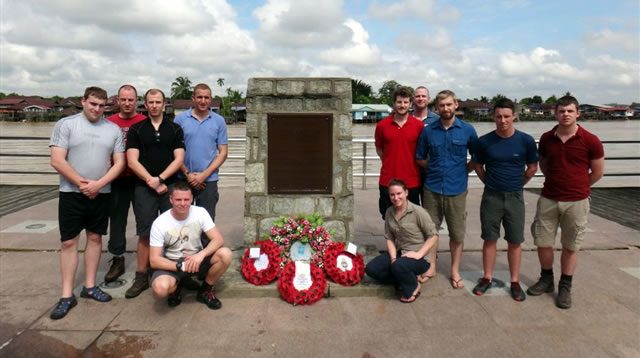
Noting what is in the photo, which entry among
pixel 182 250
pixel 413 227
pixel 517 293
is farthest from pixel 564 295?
pixel 182 250

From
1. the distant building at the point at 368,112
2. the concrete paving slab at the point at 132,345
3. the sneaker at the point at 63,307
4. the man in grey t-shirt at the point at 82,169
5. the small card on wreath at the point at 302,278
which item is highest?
the distant building at the point at 368,112

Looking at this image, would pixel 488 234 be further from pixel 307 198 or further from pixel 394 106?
pixel 307 198

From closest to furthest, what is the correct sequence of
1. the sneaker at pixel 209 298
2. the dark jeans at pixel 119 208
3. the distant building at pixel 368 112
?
the sneaker at pixel 209 298, the dark jeans at pixel 119 208, the distant building at pixel 368 112

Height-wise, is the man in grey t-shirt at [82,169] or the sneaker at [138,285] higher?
the man in grey t-shirt at [82,169]

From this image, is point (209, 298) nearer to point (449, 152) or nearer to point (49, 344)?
point (49, 344)

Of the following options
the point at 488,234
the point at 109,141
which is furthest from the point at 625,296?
the point at 109,141

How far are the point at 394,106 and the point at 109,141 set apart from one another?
235 cm

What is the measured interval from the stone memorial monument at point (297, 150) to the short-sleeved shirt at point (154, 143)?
0.72 meters

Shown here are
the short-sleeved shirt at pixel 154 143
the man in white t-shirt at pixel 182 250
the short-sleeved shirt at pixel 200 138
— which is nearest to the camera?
the man in white t-shirt at pixel 182 250

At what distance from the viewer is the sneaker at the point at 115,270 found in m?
3.86

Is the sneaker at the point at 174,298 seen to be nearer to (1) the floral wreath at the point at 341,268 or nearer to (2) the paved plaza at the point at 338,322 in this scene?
(2) the paved plaza at the point at 338,322

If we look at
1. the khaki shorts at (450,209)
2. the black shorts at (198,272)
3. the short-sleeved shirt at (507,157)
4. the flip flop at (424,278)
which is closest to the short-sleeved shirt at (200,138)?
the black shorts at (198,272)

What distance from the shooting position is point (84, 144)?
10.6 ft

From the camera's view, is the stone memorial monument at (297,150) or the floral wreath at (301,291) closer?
the floral wreath at (301,291)
